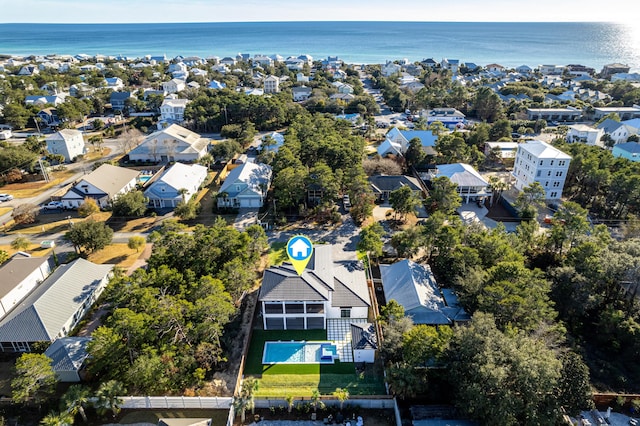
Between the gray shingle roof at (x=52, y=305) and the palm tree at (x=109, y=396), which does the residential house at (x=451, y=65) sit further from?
the palm tree at (x=109, y=396)

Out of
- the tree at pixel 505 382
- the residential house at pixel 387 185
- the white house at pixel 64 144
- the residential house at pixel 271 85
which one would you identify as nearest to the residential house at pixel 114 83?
the residential house at pixel 271 85

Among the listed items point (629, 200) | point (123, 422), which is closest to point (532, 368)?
point (123, 422)

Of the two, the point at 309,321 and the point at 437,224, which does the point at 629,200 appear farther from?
the point at 309,321

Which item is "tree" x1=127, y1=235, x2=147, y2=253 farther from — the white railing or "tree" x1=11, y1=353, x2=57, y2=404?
the white railing

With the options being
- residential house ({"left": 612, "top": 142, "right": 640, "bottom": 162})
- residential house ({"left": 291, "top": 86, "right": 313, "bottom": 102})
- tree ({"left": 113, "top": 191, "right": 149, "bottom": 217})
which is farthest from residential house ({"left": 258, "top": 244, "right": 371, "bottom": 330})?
residential house ({"left": 291, "top": 86, "right": 313, "bottom": 102})

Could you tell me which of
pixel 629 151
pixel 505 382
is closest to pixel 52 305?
pixel 505 382

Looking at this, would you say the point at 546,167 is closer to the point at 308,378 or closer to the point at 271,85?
the point at 308,378
